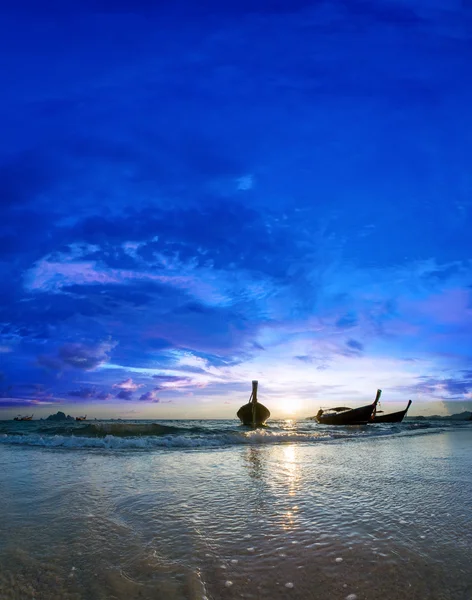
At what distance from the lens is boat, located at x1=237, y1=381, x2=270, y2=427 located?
4596cm

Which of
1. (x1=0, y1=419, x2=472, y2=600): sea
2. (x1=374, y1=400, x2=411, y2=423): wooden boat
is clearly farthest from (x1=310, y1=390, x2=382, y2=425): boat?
(x1=0, y1=419, x2=472, y2=600): sea

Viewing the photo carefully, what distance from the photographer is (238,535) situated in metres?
4.52

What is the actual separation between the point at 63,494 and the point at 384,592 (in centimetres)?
587

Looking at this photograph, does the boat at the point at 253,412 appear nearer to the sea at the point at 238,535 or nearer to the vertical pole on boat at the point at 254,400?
the vertical pole on boat at the point at 254,400

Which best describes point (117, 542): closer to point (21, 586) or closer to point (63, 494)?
point (21, 586)

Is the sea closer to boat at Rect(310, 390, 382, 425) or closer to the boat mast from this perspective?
the boat mast

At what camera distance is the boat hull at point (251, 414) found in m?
46.2

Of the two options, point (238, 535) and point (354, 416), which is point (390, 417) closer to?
point (354, 416)

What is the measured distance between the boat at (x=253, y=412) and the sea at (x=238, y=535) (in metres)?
38.2

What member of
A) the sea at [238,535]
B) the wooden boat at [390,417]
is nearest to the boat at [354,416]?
the wooden boat at [390,417]

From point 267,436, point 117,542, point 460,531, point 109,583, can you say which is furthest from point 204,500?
point 267,436

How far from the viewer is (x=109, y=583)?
3295 millimetres

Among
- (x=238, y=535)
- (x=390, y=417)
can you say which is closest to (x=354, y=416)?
(x=390, y=417)

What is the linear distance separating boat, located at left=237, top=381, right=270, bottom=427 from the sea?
3819cm
